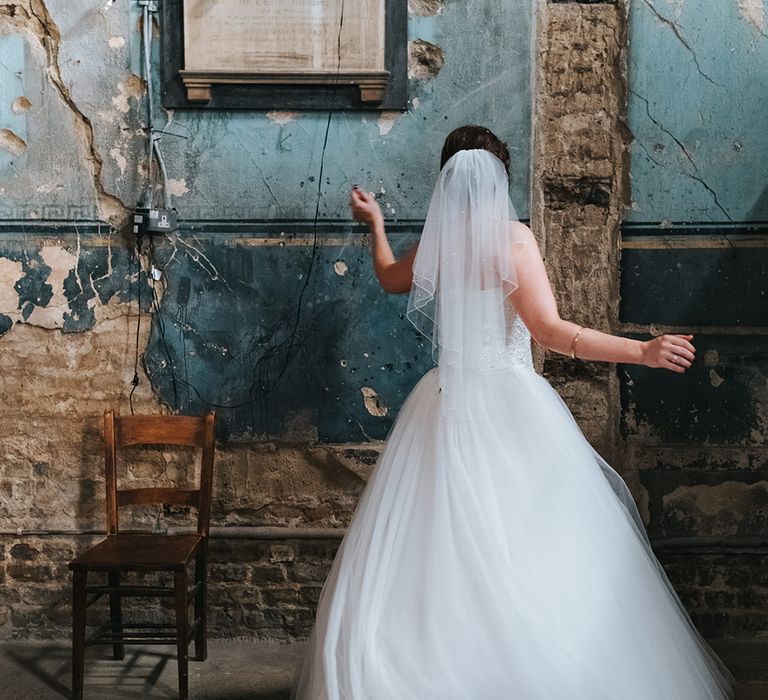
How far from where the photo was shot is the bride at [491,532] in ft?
8.13

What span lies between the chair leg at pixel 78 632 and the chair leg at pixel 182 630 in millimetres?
333

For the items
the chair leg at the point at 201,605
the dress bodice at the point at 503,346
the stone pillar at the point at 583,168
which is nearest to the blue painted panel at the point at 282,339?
the chair leg at the point at 201,605

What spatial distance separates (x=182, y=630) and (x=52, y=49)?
2274 millimetres

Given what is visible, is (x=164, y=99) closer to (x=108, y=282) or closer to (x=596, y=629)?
(x=108, y=282)

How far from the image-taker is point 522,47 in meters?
3.55

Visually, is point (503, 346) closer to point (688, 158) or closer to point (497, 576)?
point (497, 576)

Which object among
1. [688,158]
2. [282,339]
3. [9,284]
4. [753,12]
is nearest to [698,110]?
[688,158]

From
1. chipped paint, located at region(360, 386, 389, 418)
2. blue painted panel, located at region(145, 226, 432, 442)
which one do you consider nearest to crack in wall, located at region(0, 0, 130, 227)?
blue painted panel, located at region(145, 226, 432, 442)

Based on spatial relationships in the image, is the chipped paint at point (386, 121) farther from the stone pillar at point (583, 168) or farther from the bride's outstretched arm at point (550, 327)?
the bride's outstretched arm at point (550, 327)

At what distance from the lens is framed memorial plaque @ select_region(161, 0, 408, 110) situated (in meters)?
3.53

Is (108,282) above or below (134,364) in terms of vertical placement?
above

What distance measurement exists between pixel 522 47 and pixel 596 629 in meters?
2.19

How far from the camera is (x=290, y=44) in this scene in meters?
3.54

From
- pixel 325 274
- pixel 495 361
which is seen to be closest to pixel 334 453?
pixel 325 274
